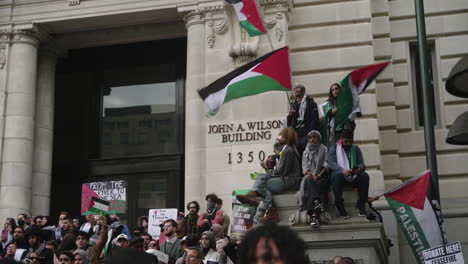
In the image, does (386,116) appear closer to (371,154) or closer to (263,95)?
(371,154)

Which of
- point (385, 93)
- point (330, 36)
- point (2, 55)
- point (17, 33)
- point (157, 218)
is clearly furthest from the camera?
point (17, 33)

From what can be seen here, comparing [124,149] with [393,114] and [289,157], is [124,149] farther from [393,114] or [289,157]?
[289,157]

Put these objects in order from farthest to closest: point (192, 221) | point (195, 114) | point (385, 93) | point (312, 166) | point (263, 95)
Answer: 1. point (385, 93)
2. point (195, 114)
3. point (263, 95)
4. point (192, 221)
5. point (312, 166)

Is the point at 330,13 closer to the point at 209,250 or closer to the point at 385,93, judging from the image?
the point at 385,93

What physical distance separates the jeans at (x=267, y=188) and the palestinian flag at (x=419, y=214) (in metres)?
1.77

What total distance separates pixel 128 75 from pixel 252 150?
720 centimetres

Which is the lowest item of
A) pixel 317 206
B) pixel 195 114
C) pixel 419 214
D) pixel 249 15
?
pixel 419 214

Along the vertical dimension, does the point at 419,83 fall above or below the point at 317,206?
above

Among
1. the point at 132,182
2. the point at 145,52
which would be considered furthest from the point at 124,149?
the point at 145,52

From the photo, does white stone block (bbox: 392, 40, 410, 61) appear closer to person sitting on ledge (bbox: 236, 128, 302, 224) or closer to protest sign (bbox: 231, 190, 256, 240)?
person sitting on ledge (bbox: 236, 128, 302, 224)

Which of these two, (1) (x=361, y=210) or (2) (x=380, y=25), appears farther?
(2) (x=380, y=25)

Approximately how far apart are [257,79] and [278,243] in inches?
466

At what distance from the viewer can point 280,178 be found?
1410 centimetres

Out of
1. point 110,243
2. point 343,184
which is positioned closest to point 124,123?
point 110,243
